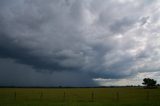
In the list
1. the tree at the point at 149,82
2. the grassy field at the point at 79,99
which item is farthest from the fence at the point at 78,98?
the tree at the point at 149,82

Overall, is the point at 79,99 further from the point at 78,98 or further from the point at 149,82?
the point at 149,82

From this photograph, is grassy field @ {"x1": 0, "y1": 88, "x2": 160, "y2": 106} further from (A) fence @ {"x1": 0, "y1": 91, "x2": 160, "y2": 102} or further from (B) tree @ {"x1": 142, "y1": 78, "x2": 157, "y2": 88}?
(B) tree @ {"x1": 142, "y1": 78, "x2": 157, "y2": 88}

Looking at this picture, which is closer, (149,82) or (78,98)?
(78,98)

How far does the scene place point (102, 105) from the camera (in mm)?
30203

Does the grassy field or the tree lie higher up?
the tree

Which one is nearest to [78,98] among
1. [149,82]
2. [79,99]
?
[79,99]

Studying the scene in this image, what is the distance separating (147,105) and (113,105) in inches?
177

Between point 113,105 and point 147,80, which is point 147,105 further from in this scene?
point 147,80

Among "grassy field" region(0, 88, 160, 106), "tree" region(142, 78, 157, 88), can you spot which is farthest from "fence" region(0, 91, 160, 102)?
"tree" region(142, 78, 157, 88)

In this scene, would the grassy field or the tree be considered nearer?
the grassy field

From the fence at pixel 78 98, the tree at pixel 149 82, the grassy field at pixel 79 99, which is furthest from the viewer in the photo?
the tree at pixel 149 82

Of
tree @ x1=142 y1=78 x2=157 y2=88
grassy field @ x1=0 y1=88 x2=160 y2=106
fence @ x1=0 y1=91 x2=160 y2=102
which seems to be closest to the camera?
grassy field @ x1=0 y1=88 x2=160 y2=106

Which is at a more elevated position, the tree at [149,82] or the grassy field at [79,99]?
the tree at [149,82]

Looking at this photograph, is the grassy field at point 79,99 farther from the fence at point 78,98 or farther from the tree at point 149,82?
the tree at point 149,82
